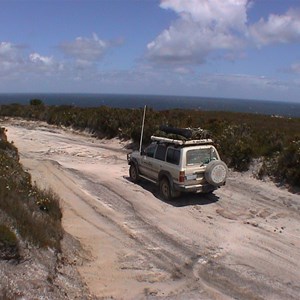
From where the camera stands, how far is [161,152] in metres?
14.6

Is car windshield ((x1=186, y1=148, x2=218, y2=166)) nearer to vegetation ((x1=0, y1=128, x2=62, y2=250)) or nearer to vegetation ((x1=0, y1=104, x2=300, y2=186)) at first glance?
vegetation ((x1=0, y1=104, x2=300, y2=186))

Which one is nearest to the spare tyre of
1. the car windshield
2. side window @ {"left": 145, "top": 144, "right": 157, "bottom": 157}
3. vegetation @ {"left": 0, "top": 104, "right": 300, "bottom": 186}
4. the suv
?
the suv

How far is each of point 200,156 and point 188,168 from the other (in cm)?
62

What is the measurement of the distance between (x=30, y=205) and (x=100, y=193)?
533cm

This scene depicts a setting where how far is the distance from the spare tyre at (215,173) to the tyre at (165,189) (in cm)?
132

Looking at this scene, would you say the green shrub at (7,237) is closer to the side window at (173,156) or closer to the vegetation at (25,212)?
the vegetation at (25,212)

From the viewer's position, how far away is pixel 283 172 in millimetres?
16109

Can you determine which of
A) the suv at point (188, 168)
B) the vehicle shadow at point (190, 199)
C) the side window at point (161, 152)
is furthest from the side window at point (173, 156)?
the vehicle shadow at point (190, 199)

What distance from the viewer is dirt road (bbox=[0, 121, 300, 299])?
26.0ft

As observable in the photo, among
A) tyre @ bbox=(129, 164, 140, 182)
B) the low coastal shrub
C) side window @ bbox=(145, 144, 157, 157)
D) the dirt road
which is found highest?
side window @ bbox=(145, 144, 157, 157)

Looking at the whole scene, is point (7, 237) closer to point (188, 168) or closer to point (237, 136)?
point (188, 168)

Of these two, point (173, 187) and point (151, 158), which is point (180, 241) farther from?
point (151, 158)

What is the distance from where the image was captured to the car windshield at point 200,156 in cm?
1339

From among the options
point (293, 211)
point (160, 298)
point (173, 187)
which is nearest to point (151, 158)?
point (173, 187)
